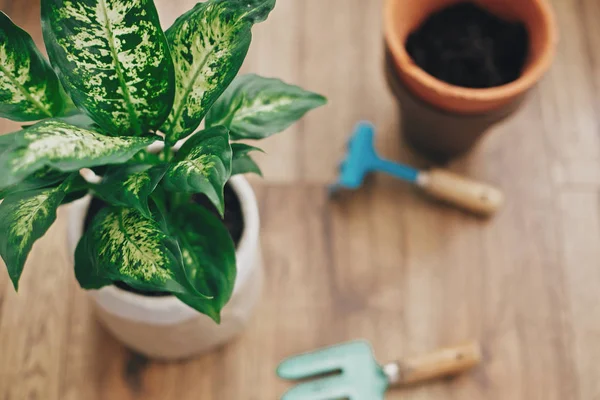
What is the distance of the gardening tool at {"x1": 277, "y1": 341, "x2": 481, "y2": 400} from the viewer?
3.26 feet

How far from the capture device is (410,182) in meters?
1.15

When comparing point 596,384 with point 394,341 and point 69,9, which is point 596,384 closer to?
point 394,341

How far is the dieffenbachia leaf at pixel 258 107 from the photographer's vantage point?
0.69m

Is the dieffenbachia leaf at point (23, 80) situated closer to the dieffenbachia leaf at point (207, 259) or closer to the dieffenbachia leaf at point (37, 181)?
the dieffenbachia leaf at point (37, 181)

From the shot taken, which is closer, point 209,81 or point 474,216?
point 209,81

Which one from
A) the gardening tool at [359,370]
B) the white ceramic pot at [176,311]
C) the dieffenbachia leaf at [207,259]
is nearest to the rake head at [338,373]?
the gardening tool at [359,370]

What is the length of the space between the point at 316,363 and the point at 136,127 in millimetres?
547

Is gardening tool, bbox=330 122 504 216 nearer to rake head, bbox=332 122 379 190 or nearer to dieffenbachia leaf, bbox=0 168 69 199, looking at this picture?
rake head, bbox=332 122 379 190

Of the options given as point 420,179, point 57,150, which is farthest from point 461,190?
point 57,150

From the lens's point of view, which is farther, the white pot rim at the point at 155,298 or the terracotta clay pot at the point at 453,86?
the terracotta clay pot at the point at 453,86

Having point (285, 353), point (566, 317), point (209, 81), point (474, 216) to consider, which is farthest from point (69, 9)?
point (566, 317)

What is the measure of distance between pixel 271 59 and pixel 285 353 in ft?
1.72

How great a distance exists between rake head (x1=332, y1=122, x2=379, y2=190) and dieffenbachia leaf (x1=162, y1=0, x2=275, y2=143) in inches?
20.3

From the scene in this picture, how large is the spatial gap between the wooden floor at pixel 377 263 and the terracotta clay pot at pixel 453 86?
150 mm
